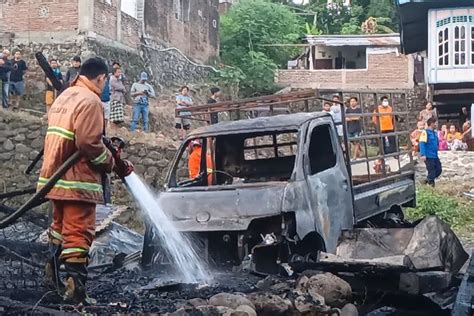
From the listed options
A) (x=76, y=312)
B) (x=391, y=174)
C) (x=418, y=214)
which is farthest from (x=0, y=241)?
(x=418, y=214)

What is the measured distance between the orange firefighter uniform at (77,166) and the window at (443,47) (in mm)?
21243

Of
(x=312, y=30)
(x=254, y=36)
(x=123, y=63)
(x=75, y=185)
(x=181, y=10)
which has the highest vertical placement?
(x=312, y=30)

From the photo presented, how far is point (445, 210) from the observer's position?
14352mm

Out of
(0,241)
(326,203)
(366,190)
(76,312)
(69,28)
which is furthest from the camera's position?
(69,28)

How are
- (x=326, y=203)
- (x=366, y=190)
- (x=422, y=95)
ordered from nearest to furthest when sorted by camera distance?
(x=326, y=203) < (x=366, y=190) < (x=422, y=95)

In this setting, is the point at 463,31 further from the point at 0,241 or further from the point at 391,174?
the point at 0,241

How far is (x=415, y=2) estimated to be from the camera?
23.9m

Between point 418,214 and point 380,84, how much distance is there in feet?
54.9

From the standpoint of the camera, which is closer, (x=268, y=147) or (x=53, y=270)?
(x=53, y=270)

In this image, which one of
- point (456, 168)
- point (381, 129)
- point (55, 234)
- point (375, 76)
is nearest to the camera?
point (55, 234)

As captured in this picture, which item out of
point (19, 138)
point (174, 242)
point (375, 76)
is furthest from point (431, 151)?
point (375, 76)

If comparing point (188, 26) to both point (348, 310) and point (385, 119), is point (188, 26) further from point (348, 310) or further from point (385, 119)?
point (348, 310)

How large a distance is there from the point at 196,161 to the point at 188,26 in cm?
1989

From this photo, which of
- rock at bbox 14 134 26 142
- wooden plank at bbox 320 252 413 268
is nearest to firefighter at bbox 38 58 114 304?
wooden plank at bbox 320 252 413 268
